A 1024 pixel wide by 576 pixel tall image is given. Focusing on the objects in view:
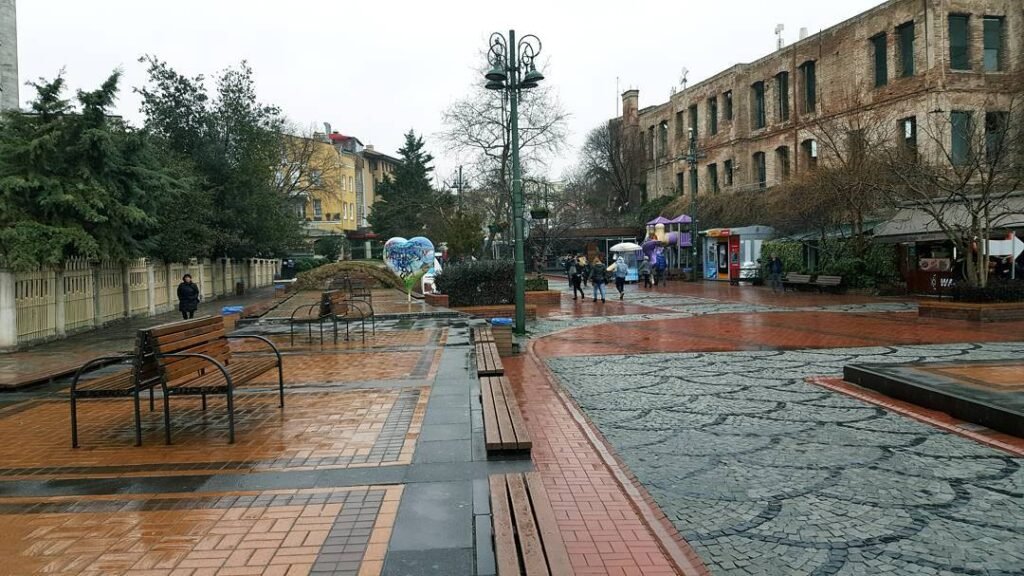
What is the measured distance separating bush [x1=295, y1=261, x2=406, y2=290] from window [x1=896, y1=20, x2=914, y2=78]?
24.0 metres

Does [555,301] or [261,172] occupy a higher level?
[261,172]

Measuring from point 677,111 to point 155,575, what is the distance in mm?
48211

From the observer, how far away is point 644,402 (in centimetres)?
790

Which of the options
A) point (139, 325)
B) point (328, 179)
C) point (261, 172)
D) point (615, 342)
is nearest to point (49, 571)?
point (615, 342)

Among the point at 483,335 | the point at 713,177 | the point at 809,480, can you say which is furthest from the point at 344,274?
the point at 809,480

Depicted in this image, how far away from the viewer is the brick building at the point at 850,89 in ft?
92.6

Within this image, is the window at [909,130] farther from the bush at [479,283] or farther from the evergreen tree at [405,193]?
the evergreen tree at [405,193]

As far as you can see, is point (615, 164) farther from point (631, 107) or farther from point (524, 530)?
point (524, 530)

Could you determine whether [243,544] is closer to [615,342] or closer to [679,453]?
[679,453]

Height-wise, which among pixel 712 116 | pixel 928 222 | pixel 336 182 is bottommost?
pixel 928 222

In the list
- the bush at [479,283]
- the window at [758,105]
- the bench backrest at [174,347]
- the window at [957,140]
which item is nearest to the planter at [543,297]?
the bush at [479,283]

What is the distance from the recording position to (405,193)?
208ft

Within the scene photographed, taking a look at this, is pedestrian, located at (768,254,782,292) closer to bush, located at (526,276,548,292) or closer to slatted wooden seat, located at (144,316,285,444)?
bush, located at (526,276,548,292)

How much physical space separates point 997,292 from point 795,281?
37.7 ft
